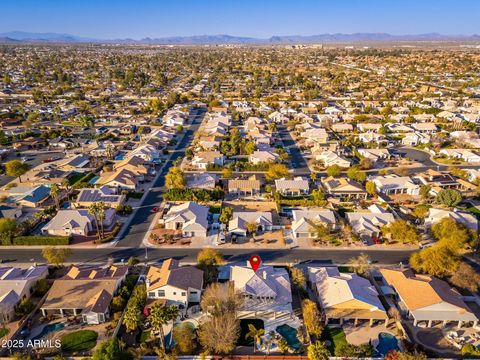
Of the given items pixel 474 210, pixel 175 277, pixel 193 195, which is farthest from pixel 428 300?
pixel 193 195

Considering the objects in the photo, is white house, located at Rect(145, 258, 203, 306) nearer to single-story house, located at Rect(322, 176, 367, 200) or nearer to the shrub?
the shrub

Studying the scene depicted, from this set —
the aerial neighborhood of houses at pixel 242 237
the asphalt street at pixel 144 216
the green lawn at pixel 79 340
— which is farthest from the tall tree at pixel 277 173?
the green lawn at pixel 79 340

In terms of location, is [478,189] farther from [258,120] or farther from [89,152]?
[89,152]

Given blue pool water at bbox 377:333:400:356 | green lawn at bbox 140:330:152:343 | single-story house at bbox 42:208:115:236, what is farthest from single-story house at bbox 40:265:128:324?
blue pool water at bbox 377:333:400:356

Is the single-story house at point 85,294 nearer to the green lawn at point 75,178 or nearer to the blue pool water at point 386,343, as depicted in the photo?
the blue pool water at point 386,343

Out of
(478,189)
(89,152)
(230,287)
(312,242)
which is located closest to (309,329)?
(230,287)

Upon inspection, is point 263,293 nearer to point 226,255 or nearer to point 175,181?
point 226,255
